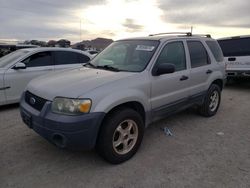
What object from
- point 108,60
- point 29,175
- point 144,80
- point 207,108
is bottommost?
point 29,175

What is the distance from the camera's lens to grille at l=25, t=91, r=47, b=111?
3197 millimetres

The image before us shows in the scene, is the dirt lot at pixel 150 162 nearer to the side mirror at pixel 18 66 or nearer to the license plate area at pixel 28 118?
the license plate area at pixel 28 118

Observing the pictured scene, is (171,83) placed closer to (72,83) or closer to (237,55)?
(72,83)

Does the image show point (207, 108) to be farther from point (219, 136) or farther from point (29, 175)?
point (29, 175)

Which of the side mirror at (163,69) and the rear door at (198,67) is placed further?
the rear door at (198,67)

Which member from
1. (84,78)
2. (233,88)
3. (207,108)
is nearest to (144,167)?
(84,78)

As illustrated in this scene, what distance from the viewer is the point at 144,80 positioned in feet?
11.7

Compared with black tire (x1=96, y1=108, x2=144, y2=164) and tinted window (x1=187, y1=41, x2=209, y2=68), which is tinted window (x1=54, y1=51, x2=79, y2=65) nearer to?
tinted window (x1=187, y1=41, x2=209, y2=68)

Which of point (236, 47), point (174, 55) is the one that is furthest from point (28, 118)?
point (236, 47)

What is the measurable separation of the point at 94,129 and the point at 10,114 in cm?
335

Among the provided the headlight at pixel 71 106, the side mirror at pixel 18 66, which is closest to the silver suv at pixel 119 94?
the headlight at pixel 71 106

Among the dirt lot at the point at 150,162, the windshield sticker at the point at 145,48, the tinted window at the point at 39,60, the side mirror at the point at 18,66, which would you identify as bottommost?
the dirt lot at the point at 150,162

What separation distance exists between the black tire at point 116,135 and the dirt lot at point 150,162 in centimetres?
13

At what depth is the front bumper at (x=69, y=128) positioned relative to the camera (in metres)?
2.83
